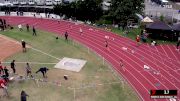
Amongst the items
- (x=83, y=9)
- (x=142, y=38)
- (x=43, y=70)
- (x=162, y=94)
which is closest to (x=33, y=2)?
(x=83, y=9)

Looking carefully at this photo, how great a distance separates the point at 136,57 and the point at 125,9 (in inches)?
482

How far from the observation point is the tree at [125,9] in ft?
137

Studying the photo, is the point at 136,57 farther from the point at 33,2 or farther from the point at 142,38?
the point at 33,2

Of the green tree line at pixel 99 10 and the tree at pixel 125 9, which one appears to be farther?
the green tree line at pixel 99 10

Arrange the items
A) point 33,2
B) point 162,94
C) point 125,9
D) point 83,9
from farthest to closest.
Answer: point 33,2, point 83,9, point 125,9, point 162,94

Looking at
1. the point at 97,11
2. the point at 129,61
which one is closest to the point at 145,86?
the point at 129,61

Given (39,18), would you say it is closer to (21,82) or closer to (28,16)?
(28,16)

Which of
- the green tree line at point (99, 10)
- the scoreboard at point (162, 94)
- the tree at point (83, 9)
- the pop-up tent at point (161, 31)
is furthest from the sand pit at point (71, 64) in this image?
the tree at point (83, 9)

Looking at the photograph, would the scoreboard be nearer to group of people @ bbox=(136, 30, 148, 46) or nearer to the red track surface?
the red track surface

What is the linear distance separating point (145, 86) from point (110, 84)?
274cm

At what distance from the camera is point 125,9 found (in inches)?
1641

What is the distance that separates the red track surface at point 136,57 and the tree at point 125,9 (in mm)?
3732

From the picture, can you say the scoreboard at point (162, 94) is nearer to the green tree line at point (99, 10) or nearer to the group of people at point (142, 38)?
the group of people at point (142, 38)

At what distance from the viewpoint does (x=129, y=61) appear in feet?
98.3
